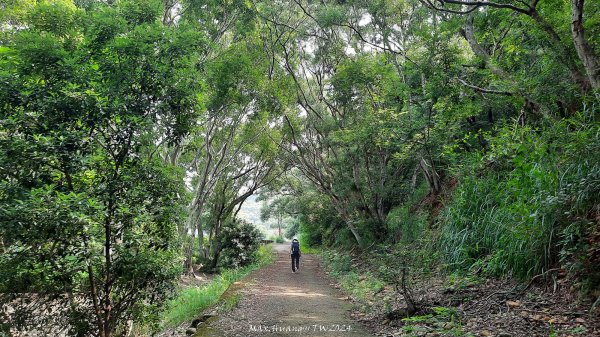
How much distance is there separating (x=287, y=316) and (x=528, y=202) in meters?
4.97

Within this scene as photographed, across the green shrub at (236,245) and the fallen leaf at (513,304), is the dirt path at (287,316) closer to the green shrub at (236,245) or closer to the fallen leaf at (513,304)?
the fallen leaf at (513,304)

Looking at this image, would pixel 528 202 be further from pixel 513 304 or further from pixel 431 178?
pixel 431 178

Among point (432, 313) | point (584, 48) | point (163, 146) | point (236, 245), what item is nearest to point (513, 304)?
point (432, 313)

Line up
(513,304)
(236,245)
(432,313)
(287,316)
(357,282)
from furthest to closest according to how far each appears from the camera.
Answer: (236,245) → (357,282) → (287,316) → (432,313) → (513,304)

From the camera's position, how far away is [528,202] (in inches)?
231

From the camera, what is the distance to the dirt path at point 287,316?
20.5ft

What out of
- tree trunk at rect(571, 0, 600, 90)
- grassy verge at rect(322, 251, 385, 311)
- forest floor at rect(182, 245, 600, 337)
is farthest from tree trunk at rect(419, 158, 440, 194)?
tree trunk at rect(571, 0, 600, 90)

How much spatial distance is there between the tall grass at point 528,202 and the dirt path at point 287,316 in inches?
110

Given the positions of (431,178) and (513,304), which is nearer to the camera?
(513,304)

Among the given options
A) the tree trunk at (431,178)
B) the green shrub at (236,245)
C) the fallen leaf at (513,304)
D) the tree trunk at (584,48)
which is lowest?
the fallen leaf at (513,304)

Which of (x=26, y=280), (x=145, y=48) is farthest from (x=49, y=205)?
(x=145, y=48)

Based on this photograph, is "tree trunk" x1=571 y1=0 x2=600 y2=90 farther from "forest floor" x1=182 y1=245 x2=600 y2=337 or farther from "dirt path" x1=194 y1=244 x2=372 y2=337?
"dirt path" x1=194 y1=244 x2=372 y2=337

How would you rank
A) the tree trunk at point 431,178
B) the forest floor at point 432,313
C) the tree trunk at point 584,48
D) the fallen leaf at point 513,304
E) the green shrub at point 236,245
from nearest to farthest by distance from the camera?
the forest floor at point 432,313
the fallen leaf at point 513,304
the tree trunk at point 584,48
the tree trunk at point 431,178
the green shrub at point 236,245

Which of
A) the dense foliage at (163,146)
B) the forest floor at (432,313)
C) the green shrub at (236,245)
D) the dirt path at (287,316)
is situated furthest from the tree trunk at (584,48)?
the green shrub at (236,245)
